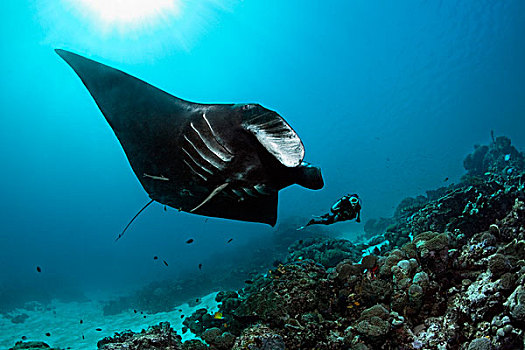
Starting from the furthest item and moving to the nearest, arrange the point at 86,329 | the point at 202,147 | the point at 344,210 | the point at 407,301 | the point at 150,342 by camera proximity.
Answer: the point at 86,329 < the point at 344,210 < the point at 150,342 < the point at 407,301 < the point at 202,147

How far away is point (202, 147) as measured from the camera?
247 cm

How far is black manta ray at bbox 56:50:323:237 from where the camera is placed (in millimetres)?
2162

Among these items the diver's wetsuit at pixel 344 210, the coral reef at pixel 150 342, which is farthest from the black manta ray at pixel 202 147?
the coral reef at pixel 150 342

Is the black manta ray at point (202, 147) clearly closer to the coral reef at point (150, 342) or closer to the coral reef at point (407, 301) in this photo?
the coral reef at point (407, 301)

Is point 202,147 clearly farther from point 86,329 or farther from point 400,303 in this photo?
point 86,329

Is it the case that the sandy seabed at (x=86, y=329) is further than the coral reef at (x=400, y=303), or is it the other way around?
the sandy seabed at (x=86, y=329)

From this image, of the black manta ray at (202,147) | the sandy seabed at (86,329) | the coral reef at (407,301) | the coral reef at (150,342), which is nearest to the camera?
the black manta ray at (202,147)

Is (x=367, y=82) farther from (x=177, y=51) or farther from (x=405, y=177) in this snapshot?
(x=177, y=51)

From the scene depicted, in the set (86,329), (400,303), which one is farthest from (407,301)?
(86,329)

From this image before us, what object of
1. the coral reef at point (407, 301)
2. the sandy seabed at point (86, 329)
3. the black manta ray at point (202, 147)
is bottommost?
the coral reef at point (407, 301)

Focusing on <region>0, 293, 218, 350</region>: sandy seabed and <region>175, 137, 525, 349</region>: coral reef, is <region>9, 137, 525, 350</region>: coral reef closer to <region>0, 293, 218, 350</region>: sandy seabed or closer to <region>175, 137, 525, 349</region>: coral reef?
<region>175, 137, 525, 349</region>: coral reef

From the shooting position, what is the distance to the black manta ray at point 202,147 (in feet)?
7.09

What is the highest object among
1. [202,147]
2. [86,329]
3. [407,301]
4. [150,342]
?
[86,329]

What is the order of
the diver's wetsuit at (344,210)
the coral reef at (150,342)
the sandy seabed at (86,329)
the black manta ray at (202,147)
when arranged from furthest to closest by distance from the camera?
the sandy seabed at (86,329), the diver's wetsuit at (344,210), the coral reef at (150,342), the black manta ray at (202,147)
